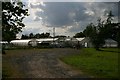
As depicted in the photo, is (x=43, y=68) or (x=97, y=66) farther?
(x=97, y=66)

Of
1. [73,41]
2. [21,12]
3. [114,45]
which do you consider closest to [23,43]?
[73,41]

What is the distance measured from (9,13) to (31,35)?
13326 cm

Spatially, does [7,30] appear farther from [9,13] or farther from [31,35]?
[31,35]

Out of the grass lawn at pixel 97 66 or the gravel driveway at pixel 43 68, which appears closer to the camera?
the gravel driveway at pixel 43 68

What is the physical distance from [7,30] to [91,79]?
6.03 m

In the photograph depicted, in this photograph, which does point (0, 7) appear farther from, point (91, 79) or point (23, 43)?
point (23, 43)

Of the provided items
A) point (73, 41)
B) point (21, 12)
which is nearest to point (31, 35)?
point (73, 41)

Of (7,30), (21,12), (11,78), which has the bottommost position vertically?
(11,78)

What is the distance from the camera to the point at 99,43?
6475cm

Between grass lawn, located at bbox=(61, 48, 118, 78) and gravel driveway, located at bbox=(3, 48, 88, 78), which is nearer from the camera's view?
gravel driveway, located at bbox=(3, 48, 88, 78)

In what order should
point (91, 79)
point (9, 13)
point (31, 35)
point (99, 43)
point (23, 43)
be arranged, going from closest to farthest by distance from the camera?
point (91, 79) → point (9, 13) → point (99, 43) → point (23, 43) → point (31, 35)

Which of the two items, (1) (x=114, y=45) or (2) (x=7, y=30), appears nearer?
(2) (x=7, y=30)

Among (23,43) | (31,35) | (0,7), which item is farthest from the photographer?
(31,35)

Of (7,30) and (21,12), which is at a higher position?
(21,12)
